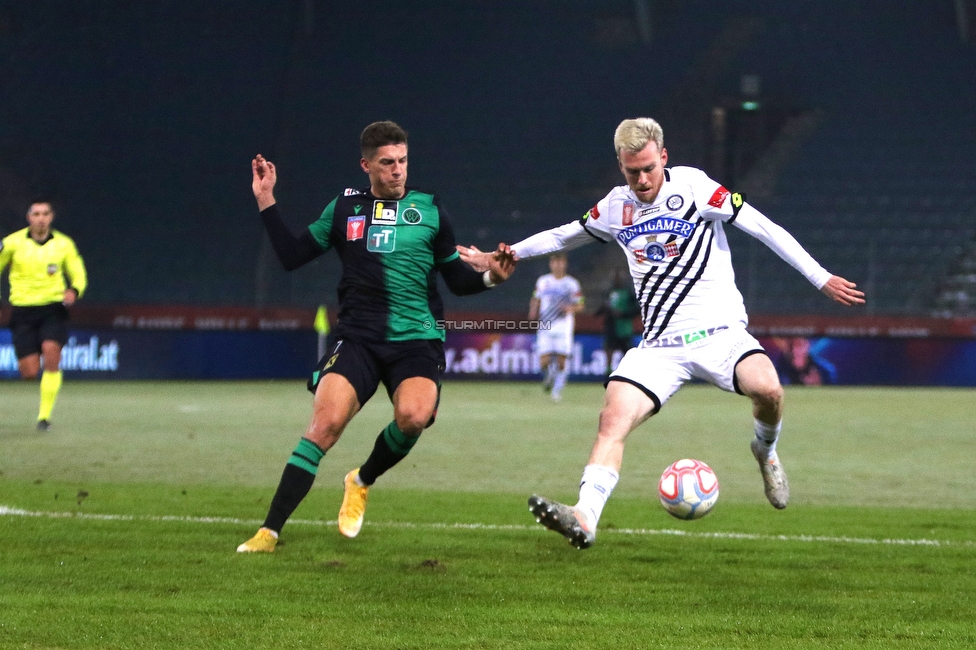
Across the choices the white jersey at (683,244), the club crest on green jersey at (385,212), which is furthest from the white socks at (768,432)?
the club crest on green jersey at (385,212)

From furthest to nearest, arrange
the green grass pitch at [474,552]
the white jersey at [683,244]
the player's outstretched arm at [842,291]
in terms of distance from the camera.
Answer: the white jersey at [683,244] → the player's outstretched arm at [842,291] → the green grass pitch at [474,552]

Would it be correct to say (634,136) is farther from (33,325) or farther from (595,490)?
(33,325)

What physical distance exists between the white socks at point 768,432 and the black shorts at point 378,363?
1.85 metres

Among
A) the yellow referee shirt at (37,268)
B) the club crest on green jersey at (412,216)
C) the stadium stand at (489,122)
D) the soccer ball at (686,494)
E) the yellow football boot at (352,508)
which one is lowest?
the yellow football boot at (352,508)

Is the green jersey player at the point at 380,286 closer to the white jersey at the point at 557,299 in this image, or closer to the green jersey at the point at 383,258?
the green jersey at the point at 383,258

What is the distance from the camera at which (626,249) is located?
20.8 ft

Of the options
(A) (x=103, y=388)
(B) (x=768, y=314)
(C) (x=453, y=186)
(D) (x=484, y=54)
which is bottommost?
(A) (x=103, y=388)

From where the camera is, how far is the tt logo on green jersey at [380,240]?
6.44 m

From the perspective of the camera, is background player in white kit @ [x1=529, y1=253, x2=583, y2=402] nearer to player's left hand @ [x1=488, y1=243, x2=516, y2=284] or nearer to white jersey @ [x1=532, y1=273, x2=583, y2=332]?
white jersey @ [x1=532, y1=273, x2=583, y2=332]

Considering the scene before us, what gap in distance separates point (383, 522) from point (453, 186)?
22.2 meters

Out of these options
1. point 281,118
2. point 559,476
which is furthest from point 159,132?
point 559,476

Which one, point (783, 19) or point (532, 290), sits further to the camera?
point (783, 19)

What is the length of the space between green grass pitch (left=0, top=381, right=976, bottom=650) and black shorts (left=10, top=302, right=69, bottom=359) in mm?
941

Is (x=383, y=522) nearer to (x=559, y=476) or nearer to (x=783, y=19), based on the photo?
(x=559, y=476)
